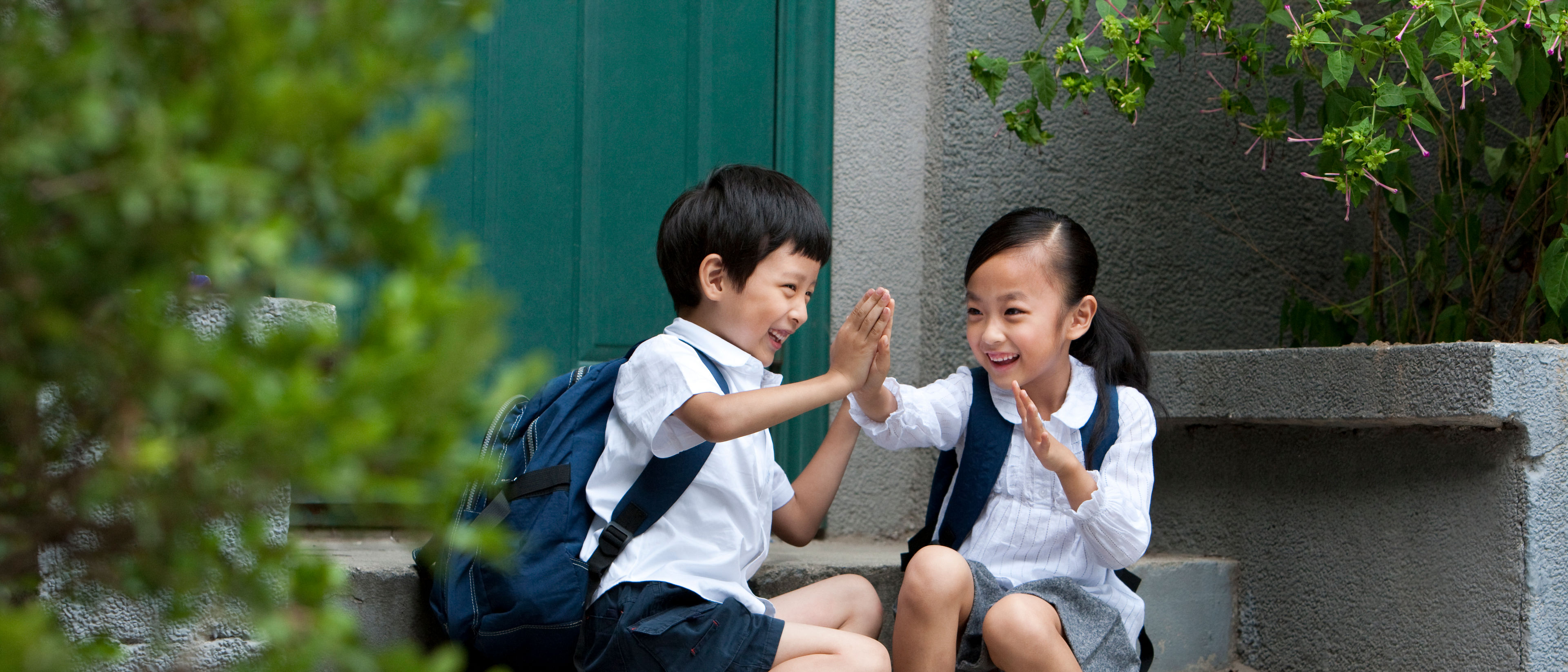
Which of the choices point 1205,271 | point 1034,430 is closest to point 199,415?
point 1034,430

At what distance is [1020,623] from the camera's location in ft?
6.64

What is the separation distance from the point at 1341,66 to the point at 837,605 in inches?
57.8

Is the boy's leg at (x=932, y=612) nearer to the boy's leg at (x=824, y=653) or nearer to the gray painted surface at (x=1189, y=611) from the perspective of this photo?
the boy's leg at (x=824, y=653)

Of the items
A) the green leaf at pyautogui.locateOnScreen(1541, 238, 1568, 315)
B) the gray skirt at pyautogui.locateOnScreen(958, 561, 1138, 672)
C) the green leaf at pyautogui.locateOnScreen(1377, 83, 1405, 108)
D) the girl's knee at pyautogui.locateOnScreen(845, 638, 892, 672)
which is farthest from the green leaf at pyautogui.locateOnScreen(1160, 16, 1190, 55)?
the girl's knee at pyautogui.locateOnScreen(845, 638, 892, 672)

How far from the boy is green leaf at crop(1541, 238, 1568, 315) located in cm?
136

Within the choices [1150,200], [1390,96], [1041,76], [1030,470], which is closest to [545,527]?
[1030,470]

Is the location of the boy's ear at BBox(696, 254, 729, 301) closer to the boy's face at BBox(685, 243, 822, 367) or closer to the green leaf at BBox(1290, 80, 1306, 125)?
the boy's face at BBox(685, 243, 822, 367)

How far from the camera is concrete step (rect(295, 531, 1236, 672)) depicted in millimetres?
2498

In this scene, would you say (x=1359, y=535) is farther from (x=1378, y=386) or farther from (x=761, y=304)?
(x=761, y=304)

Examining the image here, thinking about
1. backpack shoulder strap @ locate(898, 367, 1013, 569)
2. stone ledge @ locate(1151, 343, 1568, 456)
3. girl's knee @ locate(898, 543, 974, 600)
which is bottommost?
girl's knee @ locate(898, 543, 974, 600)

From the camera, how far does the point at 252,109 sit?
70cm

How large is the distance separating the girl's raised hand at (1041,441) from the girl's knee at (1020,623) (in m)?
0.24

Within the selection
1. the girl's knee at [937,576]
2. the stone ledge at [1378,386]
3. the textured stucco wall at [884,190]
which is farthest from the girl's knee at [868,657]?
the stone ledge at [1378,386]

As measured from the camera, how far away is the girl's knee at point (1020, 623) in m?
2.02
